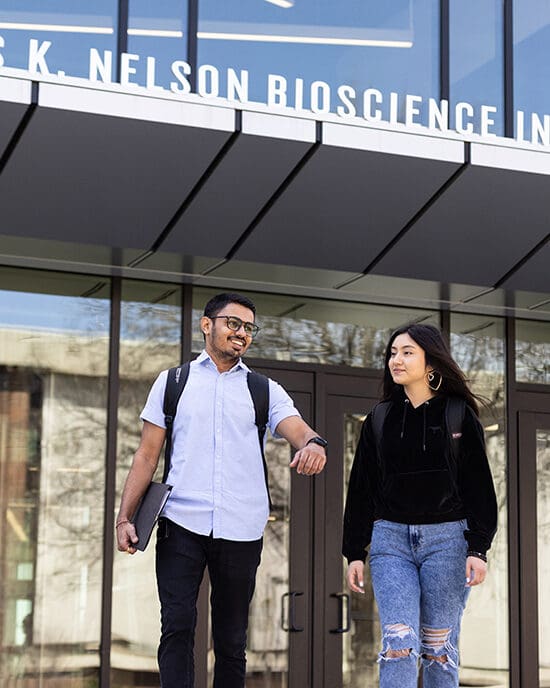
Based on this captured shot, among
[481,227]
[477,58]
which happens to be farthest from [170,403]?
[477,58]

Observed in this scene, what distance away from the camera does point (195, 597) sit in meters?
5.75

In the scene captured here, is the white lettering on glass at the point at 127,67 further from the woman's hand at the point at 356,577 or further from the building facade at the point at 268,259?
the woman's hand at the point at 356,577

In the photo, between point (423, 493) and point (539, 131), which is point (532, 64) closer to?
point (539, 131)

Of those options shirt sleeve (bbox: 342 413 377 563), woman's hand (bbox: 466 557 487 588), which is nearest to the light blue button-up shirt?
shirt sleeve (bbox: 342 413 377 563)

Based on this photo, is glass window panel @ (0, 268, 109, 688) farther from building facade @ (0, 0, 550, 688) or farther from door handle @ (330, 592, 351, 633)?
door handle @ (330, 592, 351, 633)

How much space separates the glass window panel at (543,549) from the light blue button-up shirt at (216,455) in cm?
550

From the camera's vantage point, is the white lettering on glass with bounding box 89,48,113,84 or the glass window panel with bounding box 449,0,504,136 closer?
the white lettering on glass with bounding box 89,48,113,84

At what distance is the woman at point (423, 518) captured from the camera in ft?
17.8

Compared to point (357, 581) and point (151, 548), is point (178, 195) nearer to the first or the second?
point (151, 548)

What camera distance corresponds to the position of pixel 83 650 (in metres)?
9.45

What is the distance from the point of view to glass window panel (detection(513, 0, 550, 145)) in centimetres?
980

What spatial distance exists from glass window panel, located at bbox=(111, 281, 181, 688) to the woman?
422cm

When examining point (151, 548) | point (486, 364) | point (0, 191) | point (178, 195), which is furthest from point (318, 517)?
point (0, 191)

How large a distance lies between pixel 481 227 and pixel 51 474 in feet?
11.7
